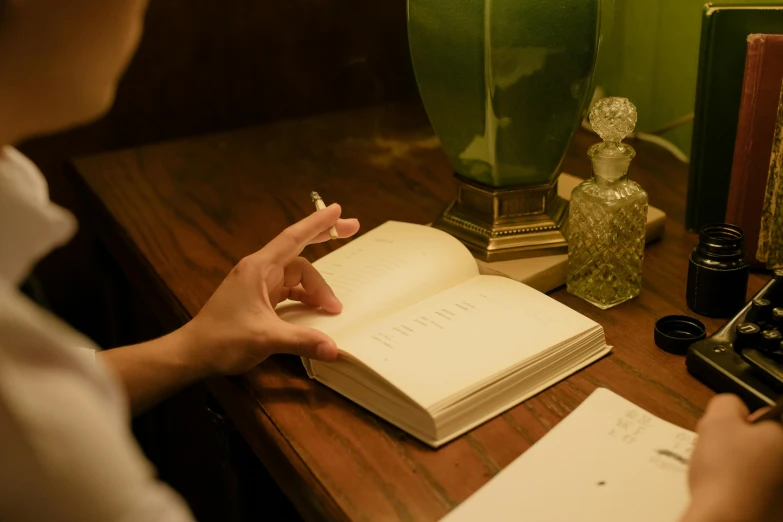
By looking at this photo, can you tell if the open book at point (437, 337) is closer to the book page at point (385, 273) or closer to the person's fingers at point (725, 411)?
the book page at point (385, 273)

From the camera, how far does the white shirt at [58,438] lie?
1.45ft

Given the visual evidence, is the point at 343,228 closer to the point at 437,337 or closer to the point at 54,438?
the point at 437,337

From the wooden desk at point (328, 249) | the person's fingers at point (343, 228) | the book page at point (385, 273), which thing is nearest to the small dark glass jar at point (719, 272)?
the wooden desk at point (328, 249)

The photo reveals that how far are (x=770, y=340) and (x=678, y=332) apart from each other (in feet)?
0.39

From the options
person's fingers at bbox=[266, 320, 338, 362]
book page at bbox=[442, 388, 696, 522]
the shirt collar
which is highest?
the shirt collar

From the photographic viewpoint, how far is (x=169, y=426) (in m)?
1.51

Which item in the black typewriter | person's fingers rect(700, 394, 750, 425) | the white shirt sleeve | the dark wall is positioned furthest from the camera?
the dark wall

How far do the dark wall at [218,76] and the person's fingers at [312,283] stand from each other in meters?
0.70

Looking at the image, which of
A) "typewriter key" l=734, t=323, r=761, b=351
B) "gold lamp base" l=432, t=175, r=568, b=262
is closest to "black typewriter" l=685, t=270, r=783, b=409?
"typewriter key" l=734, t=323, r=761, b=351

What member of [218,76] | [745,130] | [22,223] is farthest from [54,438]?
[218,76]

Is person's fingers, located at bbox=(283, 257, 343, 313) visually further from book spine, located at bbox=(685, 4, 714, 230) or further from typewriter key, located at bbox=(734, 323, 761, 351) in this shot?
book spine, located at bbox=(685, 4, 714, 230)

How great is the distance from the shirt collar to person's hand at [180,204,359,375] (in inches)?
7.7

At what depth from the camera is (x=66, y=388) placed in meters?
0.46

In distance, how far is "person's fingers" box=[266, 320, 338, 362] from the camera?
749 millimetres
